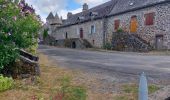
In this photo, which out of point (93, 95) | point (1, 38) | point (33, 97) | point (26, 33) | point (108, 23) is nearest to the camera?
point (33, 97)

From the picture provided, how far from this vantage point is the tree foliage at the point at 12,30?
716 centimetres

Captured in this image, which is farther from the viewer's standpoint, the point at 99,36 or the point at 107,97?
the point at 99,36

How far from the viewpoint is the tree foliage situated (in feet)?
23.5

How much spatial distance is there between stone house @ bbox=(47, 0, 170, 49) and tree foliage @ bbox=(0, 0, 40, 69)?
22744 millimetres

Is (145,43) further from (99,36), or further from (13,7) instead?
(13,7)

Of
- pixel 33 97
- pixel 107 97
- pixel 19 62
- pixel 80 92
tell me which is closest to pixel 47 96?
pixel 33 97

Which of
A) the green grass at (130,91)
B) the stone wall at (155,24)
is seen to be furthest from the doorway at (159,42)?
the green grass at (130,91)

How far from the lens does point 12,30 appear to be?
299 inches

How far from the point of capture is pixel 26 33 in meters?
8.00

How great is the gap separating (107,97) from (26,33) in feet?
10.3

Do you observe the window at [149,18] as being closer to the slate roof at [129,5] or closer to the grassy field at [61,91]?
the slate roof at [129,5]

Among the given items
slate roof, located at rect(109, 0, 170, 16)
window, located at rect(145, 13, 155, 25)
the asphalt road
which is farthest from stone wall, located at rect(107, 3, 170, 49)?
the asphalt road

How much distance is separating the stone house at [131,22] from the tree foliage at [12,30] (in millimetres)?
22744

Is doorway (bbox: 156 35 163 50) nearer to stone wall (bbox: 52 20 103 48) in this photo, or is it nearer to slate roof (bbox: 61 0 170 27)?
slate roof (bbox: 61 0 170 27)
